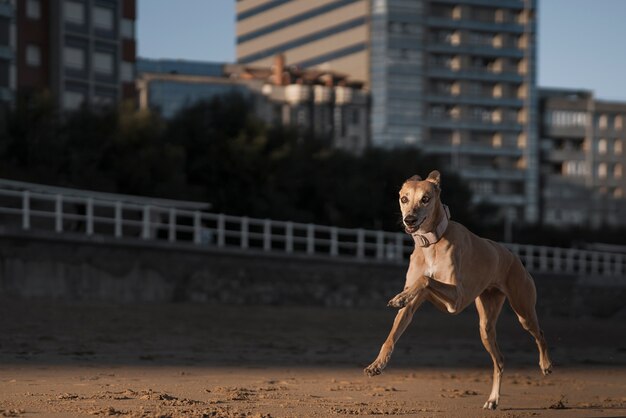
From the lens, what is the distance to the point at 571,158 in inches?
5674

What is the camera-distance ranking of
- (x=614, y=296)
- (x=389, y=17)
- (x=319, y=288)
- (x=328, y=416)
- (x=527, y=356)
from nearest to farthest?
1. (x=328, y=416)
2. (x=527, y=356)
3. (x=319, y=288)
4. (x=614, y=296)
5. (x=389, y=17)

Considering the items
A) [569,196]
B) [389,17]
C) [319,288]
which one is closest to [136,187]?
[319,288]

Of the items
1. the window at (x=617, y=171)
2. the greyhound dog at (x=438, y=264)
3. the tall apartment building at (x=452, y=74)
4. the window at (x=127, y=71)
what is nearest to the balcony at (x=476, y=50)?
the tall apartment building at (x=452, y=74)

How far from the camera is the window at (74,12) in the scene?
254 feet

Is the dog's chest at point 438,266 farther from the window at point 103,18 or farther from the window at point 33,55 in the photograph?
the window at point 103,18

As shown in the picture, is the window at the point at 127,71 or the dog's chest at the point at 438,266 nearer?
the dog's chest at the point at 438,266

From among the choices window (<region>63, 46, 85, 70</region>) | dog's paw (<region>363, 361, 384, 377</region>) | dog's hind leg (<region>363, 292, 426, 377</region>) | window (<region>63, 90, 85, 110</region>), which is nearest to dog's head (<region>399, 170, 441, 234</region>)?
dog's hind leg (<region>363, 292, 426, 377</region>)

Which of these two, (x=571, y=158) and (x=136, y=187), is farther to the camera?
(x=571, y=158)

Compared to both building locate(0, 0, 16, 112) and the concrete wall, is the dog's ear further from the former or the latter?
building locate(0, 0, 16, 112)

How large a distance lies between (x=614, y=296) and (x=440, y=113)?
8485cm

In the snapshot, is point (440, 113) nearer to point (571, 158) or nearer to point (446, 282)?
point (571, 158)

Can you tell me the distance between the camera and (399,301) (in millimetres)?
11312

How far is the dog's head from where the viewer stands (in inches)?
468

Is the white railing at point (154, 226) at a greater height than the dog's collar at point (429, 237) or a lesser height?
lesser
